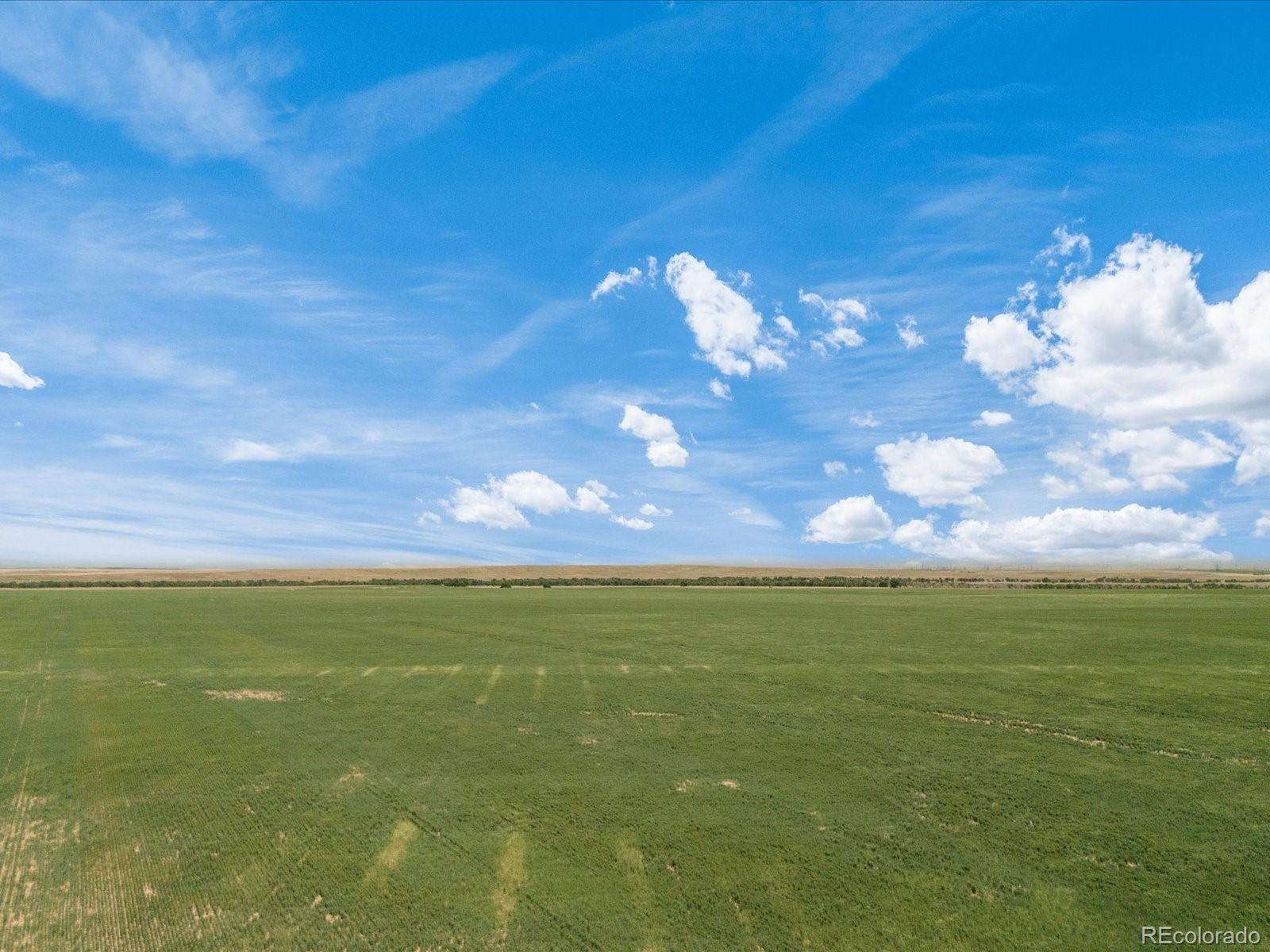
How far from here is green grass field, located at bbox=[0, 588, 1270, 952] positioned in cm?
871

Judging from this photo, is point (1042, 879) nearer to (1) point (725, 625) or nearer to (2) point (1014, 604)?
(1) point (725, 625)

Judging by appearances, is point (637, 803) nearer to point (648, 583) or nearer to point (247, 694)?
point (247, 694)

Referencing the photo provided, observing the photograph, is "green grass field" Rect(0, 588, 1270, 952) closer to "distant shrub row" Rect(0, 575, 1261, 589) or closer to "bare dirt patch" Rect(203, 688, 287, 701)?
"bare dirt patch" Rect(203, 688, 287, 701)

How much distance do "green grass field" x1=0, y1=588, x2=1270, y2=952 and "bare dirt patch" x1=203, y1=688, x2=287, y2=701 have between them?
0.15 m

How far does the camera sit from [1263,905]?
883 centimetres

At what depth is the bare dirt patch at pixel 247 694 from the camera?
20219 mm

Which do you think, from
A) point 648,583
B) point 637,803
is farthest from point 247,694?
point 648,583

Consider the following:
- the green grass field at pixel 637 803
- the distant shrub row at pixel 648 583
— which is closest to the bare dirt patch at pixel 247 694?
the green grass field at pixel 637 803

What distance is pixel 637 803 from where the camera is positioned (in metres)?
12.0

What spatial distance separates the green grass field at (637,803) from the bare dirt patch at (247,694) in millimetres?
148

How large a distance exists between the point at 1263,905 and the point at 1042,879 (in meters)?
2.76

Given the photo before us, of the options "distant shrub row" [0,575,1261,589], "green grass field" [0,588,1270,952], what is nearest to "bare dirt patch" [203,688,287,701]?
"green grass field" [0,588,1270,952]

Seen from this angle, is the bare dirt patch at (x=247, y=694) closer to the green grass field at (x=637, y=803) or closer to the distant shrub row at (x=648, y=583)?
the green grass field at (x=637, y=803)

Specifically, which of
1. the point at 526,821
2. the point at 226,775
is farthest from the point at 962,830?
the point at 226,775
